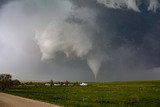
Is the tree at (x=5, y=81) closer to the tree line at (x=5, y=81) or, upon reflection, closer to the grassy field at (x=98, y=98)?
the tree line at (x=5, y=81)

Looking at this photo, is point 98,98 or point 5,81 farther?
point 5,81

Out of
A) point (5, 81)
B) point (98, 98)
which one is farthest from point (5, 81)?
point (98, 98)

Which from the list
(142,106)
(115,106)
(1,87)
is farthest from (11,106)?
(1,87)

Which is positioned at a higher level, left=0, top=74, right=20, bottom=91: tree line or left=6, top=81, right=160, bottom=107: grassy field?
left=0, top=74, right=20, bottom=91: tree line

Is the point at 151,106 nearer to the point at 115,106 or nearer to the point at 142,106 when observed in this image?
the point at 142,106

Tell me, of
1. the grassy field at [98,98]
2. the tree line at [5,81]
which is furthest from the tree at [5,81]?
the grassy field at [98,98]

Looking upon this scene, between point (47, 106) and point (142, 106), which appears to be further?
point (142, 106)

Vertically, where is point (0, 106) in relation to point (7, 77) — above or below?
below

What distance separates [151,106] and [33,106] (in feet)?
65.7

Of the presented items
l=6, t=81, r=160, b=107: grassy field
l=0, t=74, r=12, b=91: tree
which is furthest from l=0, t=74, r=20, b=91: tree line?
l=6, t=81, r=160, b=107: grassy field

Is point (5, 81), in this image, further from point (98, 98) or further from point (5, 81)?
point (98, 98)

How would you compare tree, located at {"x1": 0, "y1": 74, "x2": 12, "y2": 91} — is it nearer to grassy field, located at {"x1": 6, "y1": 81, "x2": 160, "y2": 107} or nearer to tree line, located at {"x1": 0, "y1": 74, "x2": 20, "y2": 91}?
tree line, located at {"x1": 0, "y1": 74, "x2": 20, "y2": 91}

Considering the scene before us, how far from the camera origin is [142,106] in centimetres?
5412

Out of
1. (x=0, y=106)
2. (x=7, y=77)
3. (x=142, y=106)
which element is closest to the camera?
(x=0, y=106)
